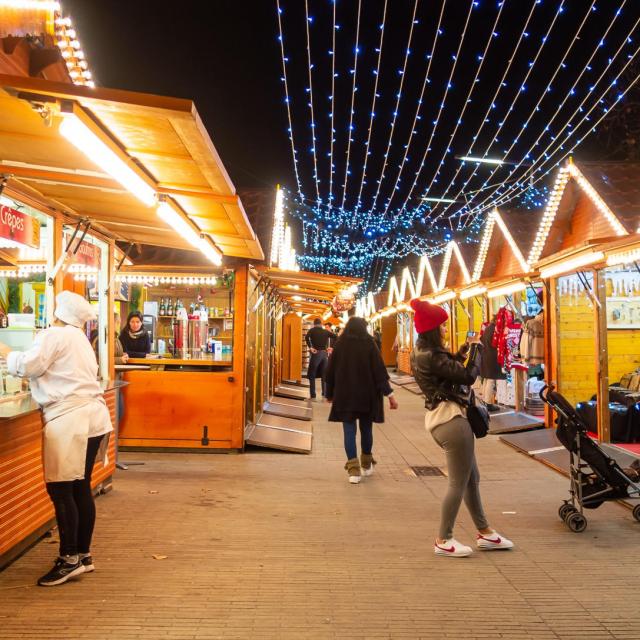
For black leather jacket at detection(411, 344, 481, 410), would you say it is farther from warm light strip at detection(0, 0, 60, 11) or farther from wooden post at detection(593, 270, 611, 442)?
wooden post at detection(593, 270, 611, 442)

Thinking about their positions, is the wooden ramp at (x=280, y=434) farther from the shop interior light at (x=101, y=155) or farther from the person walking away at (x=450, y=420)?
the shop interior light at (x=101, y=155)

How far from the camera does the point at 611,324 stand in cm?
1232

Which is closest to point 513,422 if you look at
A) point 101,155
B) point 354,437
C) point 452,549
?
point 354,437

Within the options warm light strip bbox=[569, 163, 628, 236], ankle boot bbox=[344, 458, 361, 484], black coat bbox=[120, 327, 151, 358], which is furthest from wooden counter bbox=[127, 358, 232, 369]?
warm light strip bbox=[569, 163, 628, 236]

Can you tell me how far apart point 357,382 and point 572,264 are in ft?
12.5

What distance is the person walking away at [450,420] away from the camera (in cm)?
506

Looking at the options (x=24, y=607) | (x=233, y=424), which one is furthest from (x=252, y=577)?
(x=233, y=424)

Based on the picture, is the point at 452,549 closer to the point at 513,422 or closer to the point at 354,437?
the point at 354,437

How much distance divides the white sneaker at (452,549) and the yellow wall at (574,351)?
7223 millimetres

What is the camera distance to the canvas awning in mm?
3379

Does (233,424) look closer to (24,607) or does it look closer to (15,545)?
(15,545)

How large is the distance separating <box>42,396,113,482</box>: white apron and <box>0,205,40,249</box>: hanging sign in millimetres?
1699

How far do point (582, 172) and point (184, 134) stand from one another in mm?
9037

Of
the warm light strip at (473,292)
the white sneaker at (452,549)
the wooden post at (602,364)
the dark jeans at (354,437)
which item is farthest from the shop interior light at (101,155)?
the warm light strip at (473,292)
